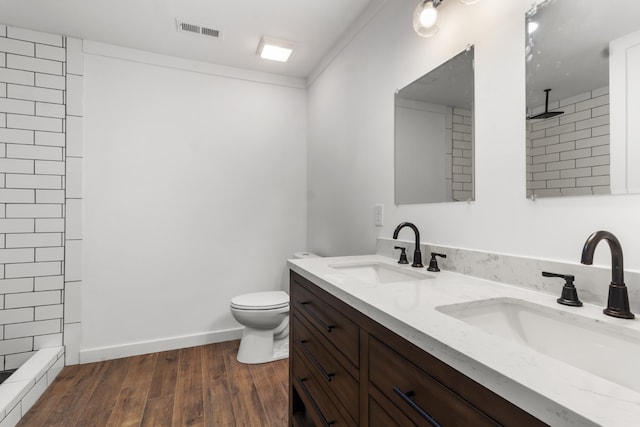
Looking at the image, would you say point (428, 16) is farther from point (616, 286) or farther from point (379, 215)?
point (616, 286)

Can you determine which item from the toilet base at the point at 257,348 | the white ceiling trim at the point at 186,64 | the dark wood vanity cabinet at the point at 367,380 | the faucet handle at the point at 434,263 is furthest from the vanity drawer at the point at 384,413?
the white ceiling trim at the point at 186,64

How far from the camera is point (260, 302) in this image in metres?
2.24

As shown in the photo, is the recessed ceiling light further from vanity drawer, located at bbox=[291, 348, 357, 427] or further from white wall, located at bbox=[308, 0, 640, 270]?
vanity drawer, located at bbox=[291, 348, 357, 427]

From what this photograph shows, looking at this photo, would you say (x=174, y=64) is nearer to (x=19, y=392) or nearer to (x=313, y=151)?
(x=313, y=151)

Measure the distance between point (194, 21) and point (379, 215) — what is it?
1821mm

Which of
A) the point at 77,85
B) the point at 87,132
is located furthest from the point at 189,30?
the point at 87,132

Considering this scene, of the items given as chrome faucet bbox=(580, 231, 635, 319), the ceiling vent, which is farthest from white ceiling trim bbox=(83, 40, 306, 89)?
chrome faucet bbox=(580, 231, 635, 319)

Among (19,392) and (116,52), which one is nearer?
(19,392)

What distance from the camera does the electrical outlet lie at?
1859 mm

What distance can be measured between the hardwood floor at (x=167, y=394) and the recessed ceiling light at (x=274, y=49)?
2.41 m

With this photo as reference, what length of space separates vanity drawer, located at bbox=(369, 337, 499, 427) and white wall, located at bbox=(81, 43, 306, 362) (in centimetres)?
215

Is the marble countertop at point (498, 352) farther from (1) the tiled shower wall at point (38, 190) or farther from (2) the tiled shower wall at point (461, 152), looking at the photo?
(1) the tiled shower wall at point (38, 190)

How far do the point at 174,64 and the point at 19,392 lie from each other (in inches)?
96.0

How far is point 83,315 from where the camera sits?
2.33 m
